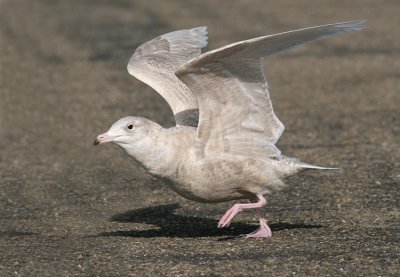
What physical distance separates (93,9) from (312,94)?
8701 millimetres

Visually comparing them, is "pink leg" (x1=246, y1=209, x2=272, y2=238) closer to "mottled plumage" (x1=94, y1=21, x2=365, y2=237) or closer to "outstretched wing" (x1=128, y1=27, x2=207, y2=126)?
"mottled plumage" (x1=94, y1=21, x2=365, y2=237)

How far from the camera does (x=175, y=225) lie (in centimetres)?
771

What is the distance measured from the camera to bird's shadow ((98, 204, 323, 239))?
738 cm

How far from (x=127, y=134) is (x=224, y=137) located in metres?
0.79

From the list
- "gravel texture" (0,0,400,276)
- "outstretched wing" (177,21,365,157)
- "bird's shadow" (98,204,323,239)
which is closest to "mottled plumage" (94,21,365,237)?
"outstretched wing" (177,21,365,157)

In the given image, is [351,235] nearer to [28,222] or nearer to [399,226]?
[399,226]

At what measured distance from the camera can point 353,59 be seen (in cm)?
1451

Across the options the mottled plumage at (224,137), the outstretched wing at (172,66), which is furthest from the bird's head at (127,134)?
the outstretched wing at (172,66)

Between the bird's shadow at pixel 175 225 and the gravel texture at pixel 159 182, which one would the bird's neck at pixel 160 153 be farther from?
the bird's shadow at pixel 175 225

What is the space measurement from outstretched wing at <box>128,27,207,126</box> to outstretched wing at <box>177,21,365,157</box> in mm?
549

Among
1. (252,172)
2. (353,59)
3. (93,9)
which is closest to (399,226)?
(252,172)

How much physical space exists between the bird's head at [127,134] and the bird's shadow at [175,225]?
35.8 inches

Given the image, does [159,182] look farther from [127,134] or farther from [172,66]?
[127,134]

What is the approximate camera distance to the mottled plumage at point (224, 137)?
666cm
